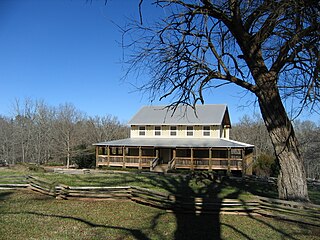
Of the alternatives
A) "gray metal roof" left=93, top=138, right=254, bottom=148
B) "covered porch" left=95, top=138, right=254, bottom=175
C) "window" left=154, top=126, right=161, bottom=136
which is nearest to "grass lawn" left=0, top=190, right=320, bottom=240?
"gray metal roof" left=93, top=138, right=254, bottom=148

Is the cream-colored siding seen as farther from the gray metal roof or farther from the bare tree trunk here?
the bare tree trunk

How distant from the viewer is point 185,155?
112 ft

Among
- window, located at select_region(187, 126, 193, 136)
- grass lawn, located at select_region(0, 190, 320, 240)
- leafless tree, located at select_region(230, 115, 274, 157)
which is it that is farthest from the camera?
leafless tree, located at select_region(230, 115, 274, 157)

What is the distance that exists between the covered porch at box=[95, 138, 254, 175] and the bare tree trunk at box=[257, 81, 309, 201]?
18.3 metres

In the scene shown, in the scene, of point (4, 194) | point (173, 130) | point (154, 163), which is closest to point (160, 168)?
point (154, 163)

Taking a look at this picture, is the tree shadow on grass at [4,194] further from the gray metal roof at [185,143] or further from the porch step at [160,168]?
the porch step at [160,168]

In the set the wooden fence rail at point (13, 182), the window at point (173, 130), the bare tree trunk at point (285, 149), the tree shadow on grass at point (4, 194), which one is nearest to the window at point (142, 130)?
the window at point (173, 130)

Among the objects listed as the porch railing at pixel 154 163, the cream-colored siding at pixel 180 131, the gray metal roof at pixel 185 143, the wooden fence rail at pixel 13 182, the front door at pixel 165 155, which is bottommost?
the wooden fence rail at pixel 13 182

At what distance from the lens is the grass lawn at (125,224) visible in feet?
23.3

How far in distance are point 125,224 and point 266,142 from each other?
56.4 metres

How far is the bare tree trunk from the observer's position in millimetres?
9164

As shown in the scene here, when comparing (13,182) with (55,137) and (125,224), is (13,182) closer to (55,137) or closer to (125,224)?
(125,224)

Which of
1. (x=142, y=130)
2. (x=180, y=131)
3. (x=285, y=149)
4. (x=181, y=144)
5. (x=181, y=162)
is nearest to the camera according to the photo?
(x=285, y=149)

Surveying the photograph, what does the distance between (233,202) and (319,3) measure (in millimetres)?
6418
